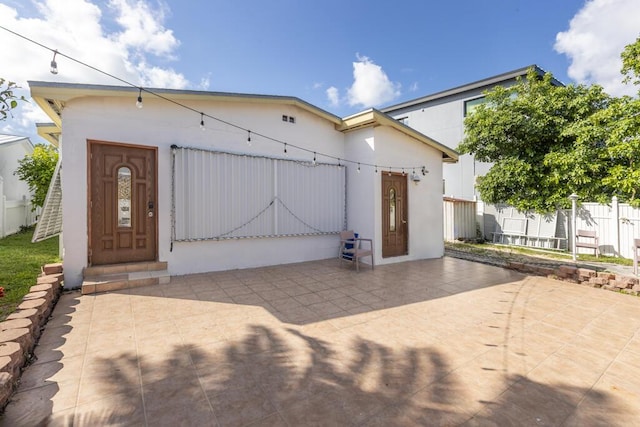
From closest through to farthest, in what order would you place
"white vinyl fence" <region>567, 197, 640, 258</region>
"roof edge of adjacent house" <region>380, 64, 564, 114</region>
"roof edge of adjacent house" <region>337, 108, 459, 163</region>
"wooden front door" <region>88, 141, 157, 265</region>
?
"wooden front door" <region>88, 141, 157, 265</region>
"roof edge of adjacent house" <region>337, 108, 459, 163</region>
"white vinyl fence" <region>567, 197, 640, 258</region>
"roof edge of adjacent house" <region>380, 64, 564, 114</region>

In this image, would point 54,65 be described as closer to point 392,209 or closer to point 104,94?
point 104,94

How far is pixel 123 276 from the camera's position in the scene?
4.57 meters

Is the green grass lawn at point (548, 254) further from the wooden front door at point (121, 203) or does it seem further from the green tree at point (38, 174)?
the green tree at point (38, 174)

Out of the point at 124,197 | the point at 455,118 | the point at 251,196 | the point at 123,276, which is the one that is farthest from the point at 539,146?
the point at 123,276

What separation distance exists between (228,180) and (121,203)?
73.9 inches

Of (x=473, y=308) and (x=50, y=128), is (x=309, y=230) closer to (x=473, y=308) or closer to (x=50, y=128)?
(x=473, y=308)

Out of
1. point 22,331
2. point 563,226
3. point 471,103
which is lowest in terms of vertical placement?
point 22,331

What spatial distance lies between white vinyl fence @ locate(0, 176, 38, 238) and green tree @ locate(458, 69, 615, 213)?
55.7 feet

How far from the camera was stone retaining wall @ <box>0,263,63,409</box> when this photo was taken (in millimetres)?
1949

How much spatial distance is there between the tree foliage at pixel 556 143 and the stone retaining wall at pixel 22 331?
1235 centimetres

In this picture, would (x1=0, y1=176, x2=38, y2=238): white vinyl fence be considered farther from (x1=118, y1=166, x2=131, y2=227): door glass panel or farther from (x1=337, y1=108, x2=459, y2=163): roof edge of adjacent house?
(x1=337, y1=108, x2=459, y2=163): roof edge of adjacent house

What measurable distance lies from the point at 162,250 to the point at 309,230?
3.11 m

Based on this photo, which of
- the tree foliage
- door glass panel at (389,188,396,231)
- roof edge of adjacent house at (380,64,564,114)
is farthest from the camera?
roof edge of adjacent house at (380,64,564,114)

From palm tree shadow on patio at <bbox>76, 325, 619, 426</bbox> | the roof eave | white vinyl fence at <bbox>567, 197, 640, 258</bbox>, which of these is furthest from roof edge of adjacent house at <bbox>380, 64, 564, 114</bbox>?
palm tree shadow on patio at <bbox>76, 325, 619, 426</bbox>
